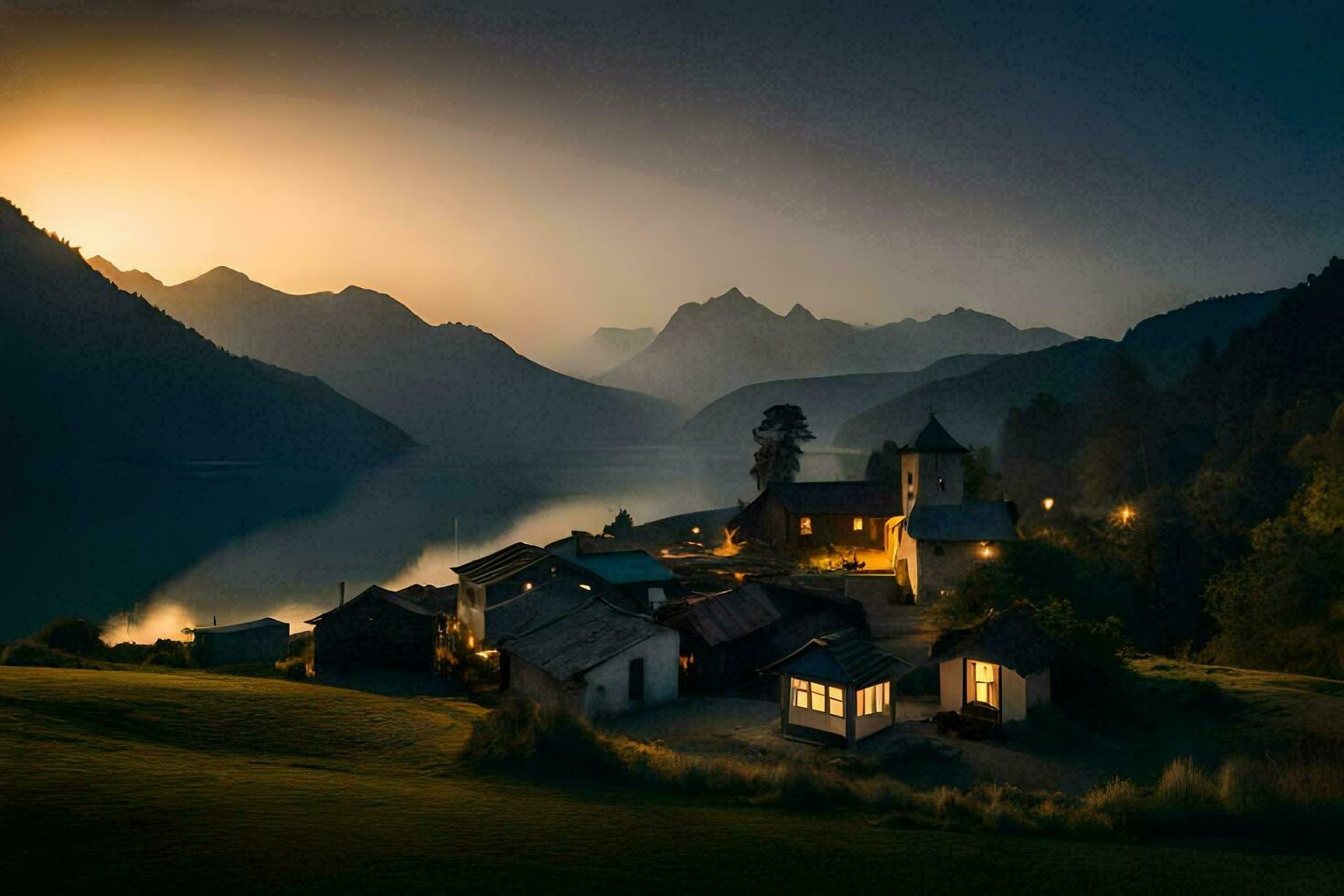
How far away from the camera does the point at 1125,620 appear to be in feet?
159

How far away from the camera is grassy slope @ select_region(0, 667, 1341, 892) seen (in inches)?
336

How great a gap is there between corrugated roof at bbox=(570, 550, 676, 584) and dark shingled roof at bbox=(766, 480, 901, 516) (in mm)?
20662

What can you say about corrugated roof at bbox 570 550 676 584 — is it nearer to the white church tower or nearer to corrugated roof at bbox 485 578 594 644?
corrugated roof at bbox 485 578 594 644

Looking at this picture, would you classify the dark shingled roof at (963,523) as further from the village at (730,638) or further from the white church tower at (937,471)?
the white church tower at (937,471)

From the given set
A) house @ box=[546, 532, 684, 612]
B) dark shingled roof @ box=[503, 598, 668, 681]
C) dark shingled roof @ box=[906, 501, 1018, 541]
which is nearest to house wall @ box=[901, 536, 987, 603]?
dark shingled roof @ box=[906, 501, 1018, 541]

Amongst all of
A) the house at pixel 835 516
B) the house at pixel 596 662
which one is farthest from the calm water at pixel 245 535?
the house at pixel 596 662

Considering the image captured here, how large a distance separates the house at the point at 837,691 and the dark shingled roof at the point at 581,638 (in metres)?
6.12

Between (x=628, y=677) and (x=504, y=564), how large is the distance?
13.2 m

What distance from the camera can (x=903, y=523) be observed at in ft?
158

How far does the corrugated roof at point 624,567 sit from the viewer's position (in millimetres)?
44188

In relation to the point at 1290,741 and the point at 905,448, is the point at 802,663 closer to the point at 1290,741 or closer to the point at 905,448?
the point at 1290,741

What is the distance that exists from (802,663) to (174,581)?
226 ft

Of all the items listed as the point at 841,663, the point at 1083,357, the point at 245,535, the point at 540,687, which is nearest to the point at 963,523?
the point at 841,663

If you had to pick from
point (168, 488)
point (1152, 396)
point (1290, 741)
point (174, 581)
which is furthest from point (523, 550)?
point (168, 488)
